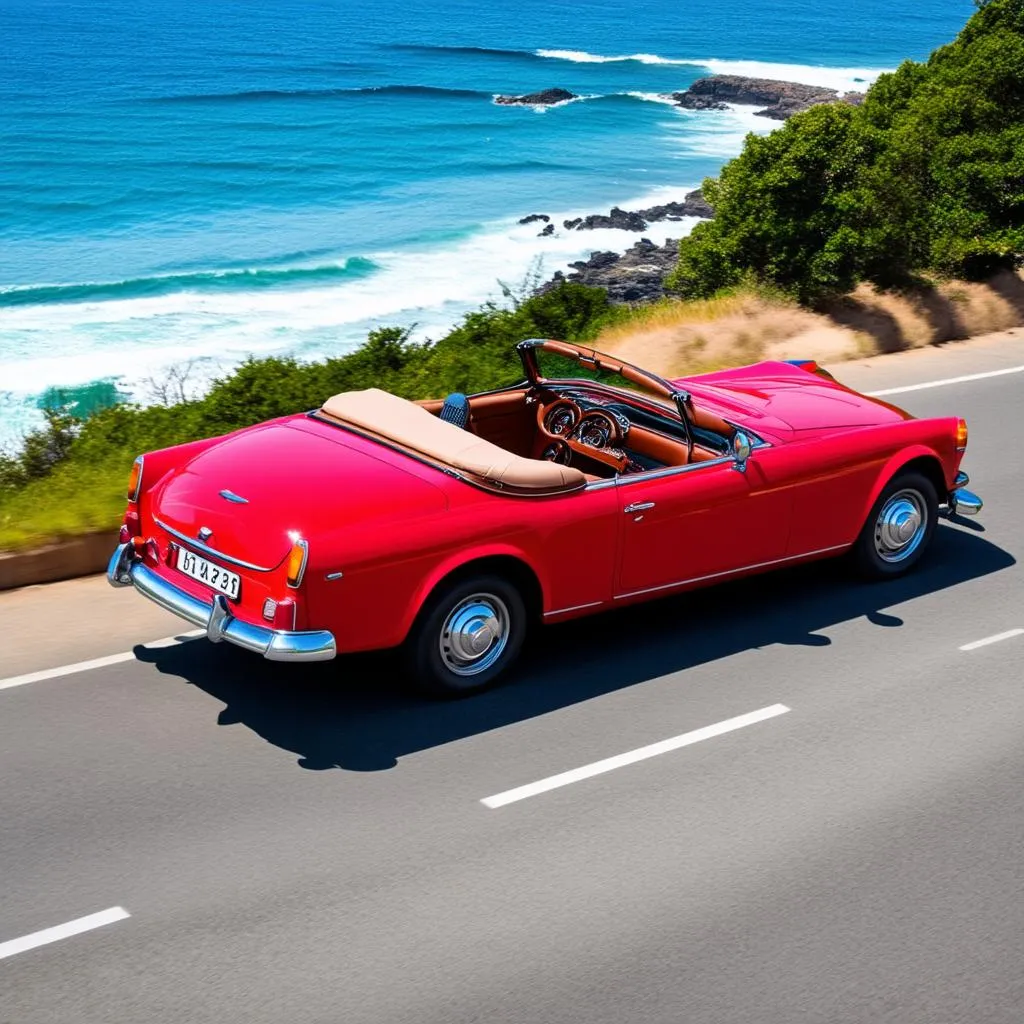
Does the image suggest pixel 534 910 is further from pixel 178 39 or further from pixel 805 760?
pixel 178 39

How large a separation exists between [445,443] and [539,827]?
2.16 meters

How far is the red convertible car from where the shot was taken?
6.79 m

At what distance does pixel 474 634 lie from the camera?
7250 millimetres

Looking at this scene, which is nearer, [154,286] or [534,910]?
[534,910]

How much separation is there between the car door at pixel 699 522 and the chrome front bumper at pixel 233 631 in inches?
72.8

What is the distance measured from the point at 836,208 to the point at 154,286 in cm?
2597

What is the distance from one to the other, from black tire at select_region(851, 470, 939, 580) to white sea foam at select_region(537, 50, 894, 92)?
81714 millimetres

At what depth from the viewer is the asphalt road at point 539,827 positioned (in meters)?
5.30

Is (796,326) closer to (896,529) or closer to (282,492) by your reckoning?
(896,529)

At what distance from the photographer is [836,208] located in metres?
16.9

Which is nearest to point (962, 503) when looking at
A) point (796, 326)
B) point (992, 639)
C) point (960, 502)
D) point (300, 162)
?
point (960, 502)

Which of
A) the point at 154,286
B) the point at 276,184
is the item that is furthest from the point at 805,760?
the point at 276,184

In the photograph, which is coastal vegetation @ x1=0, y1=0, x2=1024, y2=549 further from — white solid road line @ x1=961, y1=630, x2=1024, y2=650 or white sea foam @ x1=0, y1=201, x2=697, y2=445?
white sea foam @ x1=0, y1=201, x2=697, y2=445

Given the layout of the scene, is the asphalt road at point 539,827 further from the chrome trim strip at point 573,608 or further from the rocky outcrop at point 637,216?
the rocky outcrop at point 637,216
